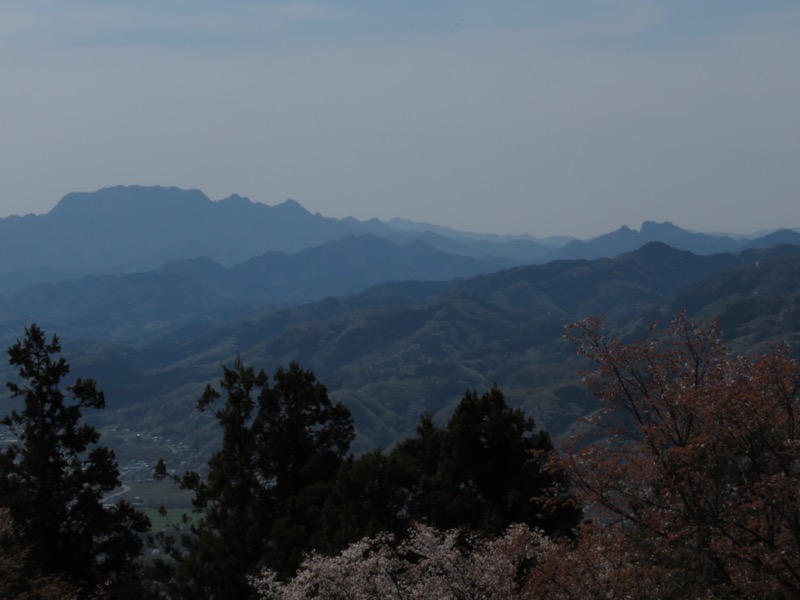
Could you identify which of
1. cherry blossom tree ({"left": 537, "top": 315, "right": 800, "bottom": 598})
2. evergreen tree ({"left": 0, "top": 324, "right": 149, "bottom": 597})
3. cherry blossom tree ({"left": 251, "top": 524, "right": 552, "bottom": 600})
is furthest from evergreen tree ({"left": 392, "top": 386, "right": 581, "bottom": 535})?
→ evergreen tree ({"left": 0, "top": 324, "right": 149, "bottom": 597})

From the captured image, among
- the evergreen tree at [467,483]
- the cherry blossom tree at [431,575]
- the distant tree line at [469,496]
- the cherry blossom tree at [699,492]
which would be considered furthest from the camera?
the evergreen tree at [467,483]

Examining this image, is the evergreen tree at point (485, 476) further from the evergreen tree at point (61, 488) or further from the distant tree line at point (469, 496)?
the evergreen tree at point (61, 488)

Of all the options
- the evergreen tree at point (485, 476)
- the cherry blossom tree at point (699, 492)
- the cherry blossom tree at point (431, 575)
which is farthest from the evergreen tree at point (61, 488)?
the cherry blossom tree at point (699, 492)

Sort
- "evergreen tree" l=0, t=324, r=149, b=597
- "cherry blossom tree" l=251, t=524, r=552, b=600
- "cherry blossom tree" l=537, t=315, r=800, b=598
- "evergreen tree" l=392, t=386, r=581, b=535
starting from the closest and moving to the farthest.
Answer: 1. "cherry blossom tree" l=537, t=315, r=800, b=598
2. "cherry blossom tree" l=251, t=524, r=552, b=600
3. "evergreen tree" l=392, t=386, r=581, b=535
4. "evergreen tree" l=0, t=324, r=149, b=597

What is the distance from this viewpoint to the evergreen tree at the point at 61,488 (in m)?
37.8

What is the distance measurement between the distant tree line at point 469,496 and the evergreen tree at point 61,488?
87mm

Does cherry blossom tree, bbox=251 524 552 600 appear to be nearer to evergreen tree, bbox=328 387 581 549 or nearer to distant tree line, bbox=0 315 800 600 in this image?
distant tree line, bbox=0 315 800 600

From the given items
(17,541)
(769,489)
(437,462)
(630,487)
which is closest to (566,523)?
Answer: (437,462)

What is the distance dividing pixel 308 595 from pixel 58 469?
838 inches

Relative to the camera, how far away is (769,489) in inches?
606

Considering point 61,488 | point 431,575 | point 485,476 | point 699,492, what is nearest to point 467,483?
point 485,476

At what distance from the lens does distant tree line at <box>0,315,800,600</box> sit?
16391 mm

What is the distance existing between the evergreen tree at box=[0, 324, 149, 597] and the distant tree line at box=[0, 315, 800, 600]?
0.29ft

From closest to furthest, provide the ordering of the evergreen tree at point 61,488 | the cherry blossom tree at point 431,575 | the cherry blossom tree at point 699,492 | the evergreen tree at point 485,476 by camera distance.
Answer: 1. the cherry blossom tree at point 699,492
2. the cherry blossom tree at point 431,575
3. the evergreen tree at point 485,476
4. the evergreen tree at point 61,488
